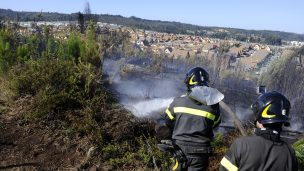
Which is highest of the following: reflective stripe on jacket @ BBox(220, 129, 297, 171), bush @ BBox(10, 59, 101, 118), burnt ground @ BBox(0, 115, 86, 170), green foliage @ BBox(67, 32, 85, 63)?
reflective stripe on jacket @ BBox(220, 129, 297, 171)

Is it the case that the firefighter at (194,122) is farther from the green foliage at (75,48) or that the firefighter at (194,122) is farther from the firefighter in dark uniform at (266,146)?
the green foliage at (75,48)

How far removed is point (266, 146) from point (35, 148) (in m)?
5.72

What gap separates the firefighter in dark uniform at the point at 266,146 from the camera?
9.48ft

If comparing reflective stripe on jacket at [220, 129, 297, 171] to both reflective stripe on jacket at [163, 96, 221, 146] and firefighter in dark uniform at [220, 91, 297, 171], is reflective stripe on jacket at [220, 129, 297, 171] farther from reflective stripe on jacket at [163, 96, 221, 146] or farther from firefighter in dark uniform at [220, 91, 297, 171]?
reflective stripe on jacket at [163, 96, 221, 146]

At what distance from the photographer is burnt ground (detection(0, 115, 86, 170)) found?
7.02 metres

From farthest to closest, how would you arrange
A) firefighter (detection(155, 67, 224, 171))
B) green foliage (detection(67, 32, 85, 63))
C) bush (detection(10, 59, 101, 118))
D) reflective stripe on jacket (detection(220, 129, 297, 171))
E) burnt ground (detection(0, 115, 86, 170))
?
green foliage (detection(67, 32, 85, 63)) < bush (detection(10, 59, 101, 118)) < burnt ground (detection(0, 115, 86, 170)) < firefighter (detection(155, 67, 224, 171)) < reflective stripe on jacket (detection(220, 129, 297, 171))

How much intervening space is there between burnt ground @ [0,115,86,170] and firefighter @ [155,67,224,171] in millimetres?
3032

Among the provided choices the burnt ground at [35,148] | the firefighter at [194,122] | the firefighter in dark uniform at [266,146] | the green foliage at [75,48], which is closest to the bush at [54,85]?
the burnt ground at [35,148]

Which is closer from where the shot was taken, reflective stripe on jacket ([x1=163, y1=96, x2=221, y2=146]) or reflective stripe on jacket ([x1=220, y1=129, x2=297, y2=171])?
reflective stripe on jacket ([x1=220, y1=129, x2=297, y2=171])

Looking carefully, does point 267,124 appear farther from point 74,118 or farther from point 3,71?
point 3,71

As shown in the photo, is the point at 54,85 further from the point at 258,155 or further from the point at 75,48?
the point at 258,155

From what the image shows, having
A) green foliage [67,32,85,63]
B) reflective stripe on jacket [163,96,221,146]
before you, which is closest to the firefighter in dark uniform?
reflective stripe on jacket [163,96,221,146]

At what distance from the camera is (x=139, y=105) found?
15086mm

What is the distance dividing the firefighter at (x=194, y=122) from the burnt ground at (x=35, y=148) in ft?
9.95
